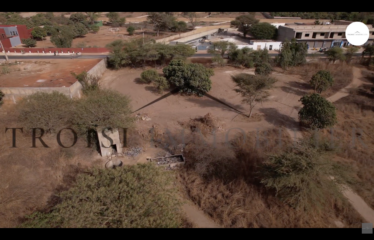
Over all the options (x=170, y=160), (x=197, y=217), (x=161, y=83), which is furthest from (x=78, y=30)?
(x=197, y=217)

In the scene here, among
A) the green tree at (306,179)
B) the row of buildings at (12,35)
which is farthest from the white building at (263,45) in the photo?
the row of buildings at (12,35)

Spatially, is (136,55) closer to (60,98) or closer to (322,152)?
(60,98)

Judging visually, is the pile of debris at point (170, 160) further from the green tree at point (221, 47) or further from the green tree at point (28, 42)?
the green tree at point (28, 42)

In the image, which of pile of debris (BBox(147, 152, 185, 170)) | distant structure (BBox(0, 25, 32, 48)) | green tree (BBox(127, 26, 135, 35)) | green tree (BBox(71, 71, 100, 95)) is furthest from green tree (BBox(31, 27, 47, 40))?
pile of debris (BBox(147, 152, 185, 170))

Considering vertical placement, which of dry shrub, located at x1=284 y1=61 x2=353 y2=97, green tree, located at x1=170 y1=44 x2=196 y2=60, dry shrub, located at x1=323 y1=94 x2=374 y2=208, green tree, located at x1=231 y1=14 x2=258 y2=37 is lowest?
Result: dry shrub, located at x1=323 y1=94 x2=374 y2=208

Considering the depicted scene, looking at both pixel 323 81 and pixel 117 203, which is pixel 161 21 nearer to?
pixel 323 81

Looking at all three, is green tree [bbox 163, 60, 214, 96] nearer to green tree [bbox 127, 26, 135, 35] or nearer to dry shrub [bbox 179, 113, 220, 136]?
dry shrub [bbox 179, 113, 220, 136]
